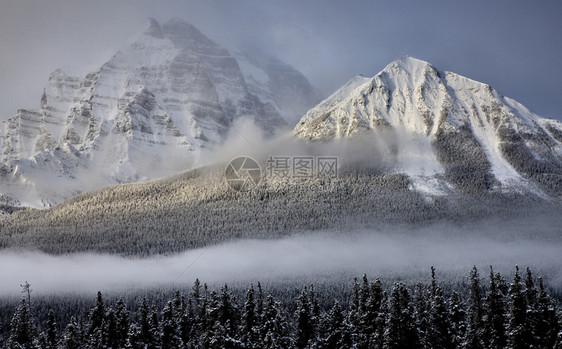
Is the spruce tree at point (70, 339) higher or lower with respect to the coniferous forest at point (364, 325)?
lower

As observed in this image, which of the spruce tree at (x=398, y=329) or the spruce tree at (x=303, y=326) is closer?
the spruce tree at (x=398, y=329)

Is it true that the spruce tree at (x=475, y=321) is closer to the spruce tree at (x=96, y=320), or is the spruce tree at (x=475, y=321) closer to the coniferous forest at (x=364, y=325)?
the coniferous forest at (x=364, y=325)

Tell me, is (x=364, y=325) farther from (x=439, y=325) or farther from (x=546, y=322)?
(x=546, y=322)

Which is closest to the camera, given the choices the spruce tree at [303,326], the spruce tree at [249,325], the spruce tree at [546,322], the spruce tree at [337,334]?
the spruce tree at [546,322]

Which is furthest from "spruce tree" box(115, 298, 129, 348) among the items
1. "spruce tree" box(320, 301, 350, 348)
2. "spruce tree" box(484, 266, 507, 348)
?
"spruce tree" box(484, 266, 507, 348)

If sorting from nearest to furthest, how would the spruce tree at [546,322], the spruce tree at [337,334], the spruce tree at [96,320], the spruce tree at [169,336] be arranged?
the spruce tree at [546,322] → the spruce tree at [337,334] → the spruce tree at [169,336] → the spruce tree at [96,320]

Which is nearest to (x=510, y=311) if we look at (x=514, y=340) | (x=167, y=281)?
(x=514, y=340)

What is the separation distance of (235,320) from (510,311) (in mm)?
40325

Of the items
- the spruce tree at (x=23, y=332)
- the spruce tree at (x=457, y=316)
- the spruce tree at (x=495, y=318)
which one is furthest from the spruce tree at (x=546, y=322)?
the spruce tree at (x=23, y=332)

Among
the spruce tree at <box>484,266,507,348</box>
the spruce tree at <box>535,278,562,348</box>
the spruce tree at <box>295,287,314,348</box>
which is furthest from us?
the spruce tree at <box>295,287,314,348</box>

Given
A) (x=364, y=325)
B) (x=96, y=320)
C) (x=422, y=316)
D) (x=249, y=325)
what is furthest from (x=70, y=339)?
(x=422, y=316)

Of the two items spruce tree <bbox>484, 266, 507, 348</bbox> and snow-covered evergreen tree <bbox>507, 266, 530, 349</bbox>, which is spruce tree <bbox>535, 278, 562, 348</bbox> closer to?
snow-covered evergreen tree <bbox>507, 266, 530, 349</bbox>

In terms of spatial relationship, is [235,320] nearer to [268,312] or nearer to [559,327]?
[268,312]

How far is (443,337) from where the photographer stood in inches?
4109
